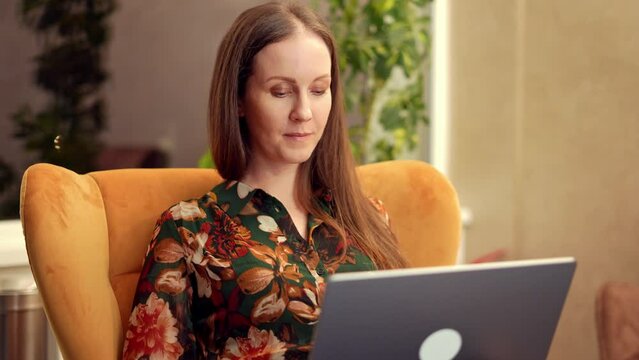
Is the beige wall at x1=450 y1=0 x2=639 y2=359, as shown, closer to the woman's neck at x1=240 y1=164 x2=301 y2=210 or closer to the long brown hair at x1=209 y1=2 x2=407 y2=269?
the long brown hair at x1=209 y1=2 x2=407 y2=269

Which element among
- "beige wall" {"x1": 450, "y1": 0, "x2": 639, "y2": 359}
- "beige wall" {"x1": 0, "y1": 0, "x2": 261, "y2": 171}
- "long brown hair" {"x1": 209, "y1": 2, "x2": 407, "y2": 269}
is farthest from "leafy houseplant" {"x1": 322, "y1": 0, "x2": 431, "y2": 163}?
"long brown hair" {"x1": 209, "y1": 2, "x2": 407, "y2": 269}

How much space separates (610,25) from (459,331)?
151 cm

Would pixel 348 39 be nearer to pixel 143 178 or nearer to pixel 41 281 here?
pixel 143 178

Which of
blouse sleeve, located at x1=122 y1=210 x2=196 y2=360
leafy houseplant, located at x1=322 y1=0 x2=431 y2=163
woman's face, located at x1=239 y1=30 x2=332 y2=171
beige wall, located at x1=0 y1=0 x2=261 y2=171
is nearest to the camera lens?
blouse sleeve, located at x1=122 y1=210 x2=196 y2=360

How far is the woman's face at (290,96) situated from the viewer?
5.14ft

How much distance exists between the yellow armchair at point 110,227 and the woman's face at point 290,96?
0.25 metres

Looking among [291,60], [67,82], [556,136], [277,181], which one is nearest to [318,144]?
[277,181]

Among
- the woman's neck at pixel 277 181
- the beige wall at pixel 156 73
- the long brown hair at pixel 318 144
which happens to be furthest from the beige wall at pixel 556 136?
the woman's neck at pixel 277 181

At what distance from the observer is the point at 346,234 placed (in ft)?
5.61

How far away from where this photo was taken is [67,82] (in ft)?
8.07

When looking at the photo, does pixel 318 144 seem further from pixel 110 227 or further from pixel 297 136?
pixel 110 227

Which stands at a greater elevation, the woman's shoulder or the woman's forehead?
the woman's forehead

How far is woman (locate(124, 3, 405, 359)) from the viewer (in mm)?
1506

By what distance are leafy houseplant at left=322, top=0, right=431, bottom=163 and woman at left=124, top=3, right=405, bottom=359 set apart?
4.08 feet
